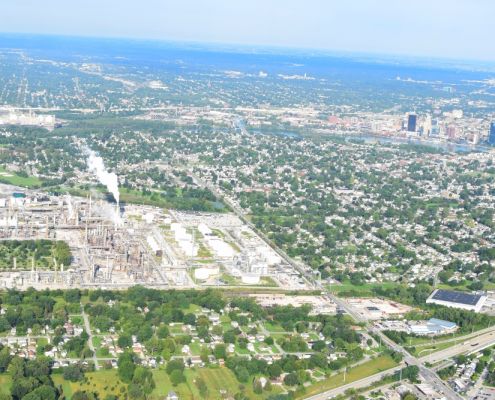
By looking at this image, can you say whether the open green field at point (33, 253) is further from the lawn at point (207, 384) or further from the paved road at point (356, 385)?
the paved road at point (356, 385)

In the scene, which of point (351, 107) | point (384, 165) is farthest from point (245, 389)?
point (351, 107)

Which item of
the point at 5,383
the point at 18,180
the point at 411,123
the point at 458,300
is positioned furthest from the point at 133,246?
the point at 411,123

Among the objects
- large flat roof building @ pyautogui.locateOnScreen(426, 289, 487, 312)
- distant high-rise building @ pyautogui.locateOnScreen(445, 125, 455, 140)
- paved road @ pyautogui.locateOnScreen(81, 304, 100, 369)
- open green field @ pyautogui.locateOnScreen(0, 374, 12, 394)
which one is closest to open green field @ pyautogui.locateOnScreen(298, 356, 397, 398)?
paved road @ pyautogui.locateOnScreen(81, 304, 100, 369)

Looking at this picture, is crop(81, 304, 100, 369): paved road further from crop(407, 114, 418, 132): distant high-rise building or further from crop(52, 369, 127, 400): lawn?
crop(407, 114, 418, 132): distant high-rise building

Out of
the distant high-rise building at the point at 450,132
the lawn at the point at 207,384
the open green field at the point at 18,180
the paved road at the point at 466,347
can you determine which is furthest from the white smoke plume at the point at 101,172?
the distant high-rise building at the point at 450,132

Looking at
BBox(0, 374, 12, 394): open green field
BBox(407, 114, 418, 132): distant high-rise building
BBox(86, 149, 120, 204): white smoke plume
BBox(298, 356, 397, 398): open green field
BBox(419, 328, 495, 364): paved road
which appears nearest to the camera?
BBox(0, 374, 12, 394): open green field
